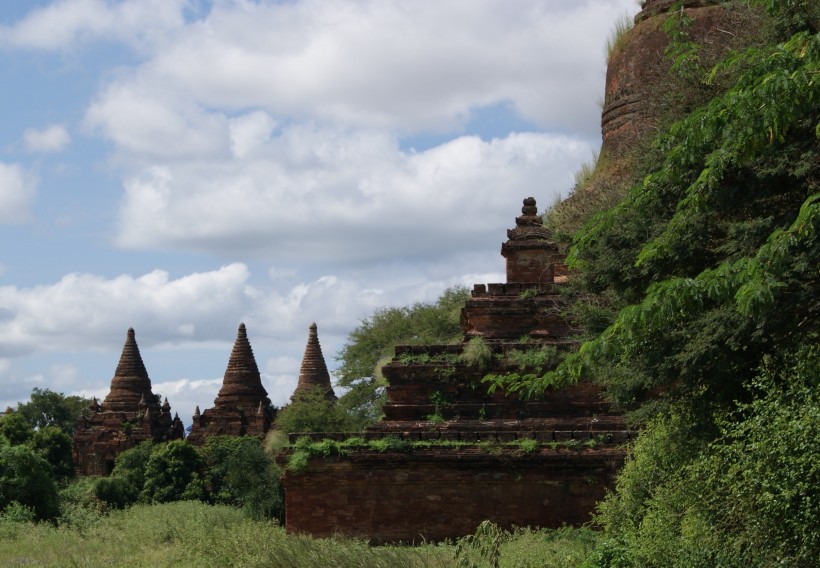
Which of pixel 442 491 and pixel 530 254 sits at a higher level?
pixel 530 254

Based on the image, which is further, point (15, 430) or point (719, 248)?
point (15, 430)

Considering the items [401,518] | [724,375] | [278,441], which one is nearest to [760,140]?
[724,375]

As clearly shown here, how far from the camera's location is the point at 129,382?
49.7m

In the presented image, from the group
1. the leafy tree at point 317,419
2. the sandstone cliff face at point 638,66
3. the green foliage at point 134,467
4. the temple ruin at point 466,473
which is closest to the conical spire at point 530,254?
the sandstone cliff face at point 638,66

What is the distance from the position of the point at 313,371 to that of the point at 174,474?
10923 mm

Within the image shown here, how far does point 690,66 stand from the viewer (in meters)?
13.9

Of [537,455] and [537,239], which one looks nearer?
[537,455]

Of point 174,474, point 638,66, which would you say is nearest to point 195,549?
point 638,66

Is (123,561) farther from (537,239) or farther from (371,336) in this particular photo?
(371,336)

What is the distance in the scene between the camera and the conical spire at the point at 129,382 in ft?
161

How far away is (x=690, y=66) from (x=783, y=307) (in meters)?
3.62

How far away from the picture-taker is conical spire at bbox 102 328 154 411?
161 feet

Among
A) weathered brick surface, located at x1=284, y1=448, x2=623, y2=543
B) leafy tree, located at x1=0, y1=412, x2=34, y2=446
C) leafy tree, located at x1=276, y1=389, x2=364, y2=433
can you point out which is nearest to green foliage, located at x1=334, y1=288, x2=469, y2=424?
leafy tree, located at x1=276, y1=389, x2=364, y2=433

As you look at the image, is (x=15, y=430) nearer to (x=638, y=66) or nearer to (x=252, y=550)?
(x=638, y=66)
